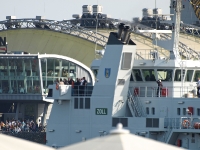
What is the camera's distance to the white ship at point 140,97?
4959 centimetres

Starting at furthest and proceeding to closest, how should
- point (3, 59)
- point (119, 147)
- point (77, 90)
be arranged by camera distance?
point (3, 59) < point (77, 90) < point (119, 147)

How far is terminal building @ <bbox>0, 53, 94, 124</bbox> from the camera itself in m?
101

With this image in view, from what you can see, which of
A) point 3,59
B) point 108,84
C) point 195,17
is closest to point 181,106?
point 108,84

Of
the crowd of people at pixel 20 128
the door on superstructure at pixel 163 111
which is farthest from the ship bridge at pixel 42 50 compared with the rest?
the door on superstructure at pixel 163 111

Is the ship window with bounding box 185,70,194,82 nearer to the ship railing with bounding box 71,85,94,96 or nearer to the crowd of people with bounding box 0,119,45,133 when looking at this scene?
the ship railing with bounding box 71,85,94,96

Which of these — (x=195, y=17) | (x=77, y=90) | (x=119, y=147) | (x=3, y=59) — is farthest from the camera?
(x=195, y=17)

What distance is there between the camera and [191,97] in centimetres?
4969

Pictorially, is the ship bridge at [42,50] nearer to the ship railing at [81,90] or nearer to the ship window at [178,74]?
the ship railing at [81,90]

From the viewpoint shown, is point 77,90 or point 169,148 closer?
point 169,148

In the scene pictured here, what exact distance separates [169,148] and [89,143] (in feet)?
8.19

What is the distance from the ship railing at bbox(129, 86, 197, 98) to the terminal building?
49.2 meters

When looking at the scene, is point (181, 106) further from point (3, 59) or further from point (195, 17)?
point (195, 17)

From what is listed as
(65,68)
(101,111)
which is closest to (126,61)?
(101,111)

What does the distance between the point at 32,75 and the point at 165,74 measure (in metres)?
52.8
